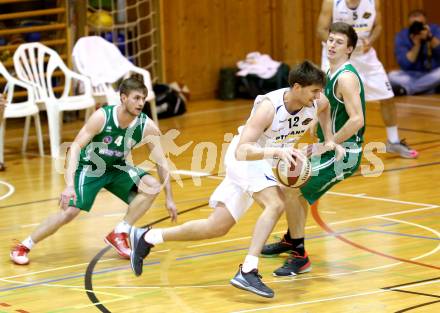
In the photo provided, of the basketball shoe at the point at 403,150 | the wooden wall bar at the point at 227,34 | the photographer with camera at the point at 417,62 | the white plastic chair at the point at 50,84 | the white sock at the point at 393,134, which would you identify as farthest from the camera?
the wooden wall bar at the point at 227,34

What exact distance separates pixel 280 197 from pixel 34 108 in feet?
19.5

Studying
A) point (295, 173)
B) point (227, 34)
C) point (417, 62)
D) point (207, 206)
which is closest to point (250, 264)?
point (295, 173)

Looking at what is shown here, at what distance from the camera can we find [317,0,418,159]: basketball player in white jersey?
10.8 m

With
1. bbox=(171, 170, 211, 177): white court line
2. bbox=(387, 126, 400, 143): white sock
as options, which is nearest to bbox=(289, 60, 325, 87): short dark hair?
bbox=(171, 170, 211, 177): white court line

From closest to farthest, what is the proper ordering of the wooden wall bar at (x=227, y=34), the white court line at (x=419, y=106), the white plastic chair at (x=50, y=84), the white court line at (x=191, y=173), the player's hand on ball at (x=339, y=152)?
1. the player's hand on ball at (x=339, y=152)
2. the white court line at (x=191, y=173)
3. the white plastic chair at (x=50, y=84)
4. the white court line at (x=419, y=106)
5. the wooden wall bar at (x=227, y=34)

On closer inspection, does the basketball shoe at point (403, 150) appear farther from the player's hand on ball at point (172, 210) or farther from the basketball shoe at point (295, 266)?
the player's hand on ball at point (172, 210)

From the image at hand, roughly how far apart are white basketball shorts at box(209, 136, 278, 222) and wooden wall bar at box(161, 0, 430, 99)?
29.1ft

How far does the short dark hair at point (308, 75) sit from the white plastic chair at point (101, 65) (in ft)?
21.0

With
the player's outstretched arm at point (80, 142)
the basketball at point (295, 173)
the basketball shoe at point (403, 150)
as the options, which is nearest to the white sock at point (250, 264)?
the basketball at point (295, 173)

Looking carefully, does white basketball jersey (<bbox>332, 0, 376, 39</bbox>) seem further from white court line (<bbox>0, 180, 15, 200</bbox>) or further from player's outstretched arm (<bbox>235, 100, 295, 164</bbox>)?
player's outstretched arm (<bbox>235, 100, 295, 164</bbox>)

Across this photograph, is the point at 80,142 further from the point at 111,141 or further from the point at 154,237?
the point at 154,237

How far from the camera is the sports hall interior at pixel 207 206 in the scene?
21.2 ft

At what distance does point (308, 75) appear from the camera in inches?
249

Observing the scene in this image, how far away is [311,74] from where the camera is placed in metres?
6.32
